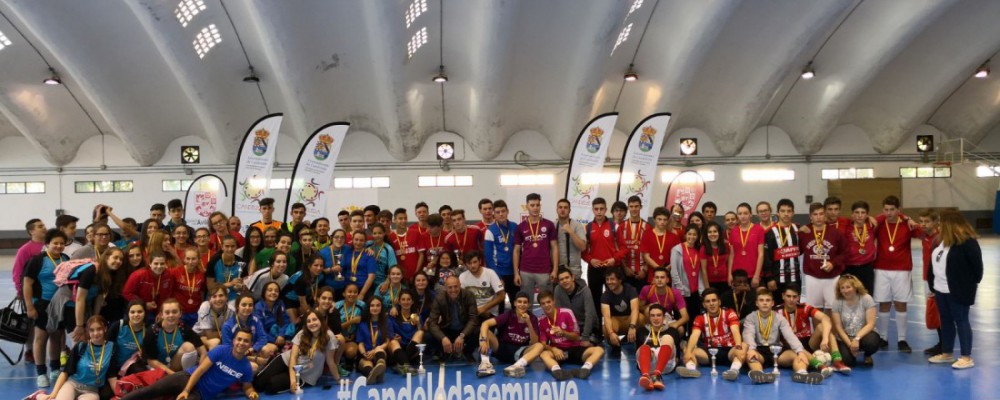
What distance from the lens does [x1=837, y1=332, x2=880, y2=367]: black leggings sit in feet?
20.9

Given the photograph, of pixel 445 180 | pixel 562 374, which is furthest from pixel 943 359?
pixel 445 180

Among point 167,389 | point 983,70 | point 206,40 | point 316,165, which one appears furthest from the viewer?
point 983,70

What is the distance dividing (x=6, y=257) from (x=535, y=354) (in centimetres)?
2301

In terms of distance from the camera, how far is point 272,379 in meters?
5.86

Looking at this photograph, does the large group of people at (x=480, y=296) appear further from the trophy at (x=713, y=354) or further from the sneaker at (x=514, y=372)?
the trophy at (x=713, y=354)

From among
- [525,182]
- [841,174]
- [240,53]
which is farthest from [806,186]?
[240,53]

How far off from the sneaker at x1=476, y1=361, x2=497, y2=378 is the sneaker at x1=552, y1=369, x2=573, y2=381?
623 millimetres

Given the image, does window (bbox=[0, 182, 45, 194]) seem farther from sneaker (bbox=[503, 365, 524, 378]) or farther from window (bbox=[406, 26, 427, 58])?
sneaker (bbox=[503, 365, 524, 378])

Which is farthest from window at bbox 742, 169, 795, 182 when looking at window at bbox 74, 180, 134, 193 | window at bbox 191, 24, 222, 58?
window at bbox 74, 180, 134, 193

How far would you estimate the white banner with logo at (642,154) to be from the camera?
45.8 ft

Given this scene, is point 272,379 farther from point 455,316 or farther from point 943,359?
point 943,359

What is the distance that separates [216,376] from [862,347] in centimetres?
598

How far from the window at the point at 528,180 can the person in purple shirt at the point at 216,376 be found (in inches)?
732

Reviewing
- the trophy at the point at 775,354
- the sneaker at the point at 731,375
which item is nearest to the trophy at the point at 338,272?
the sneaker at the point at 731,375
